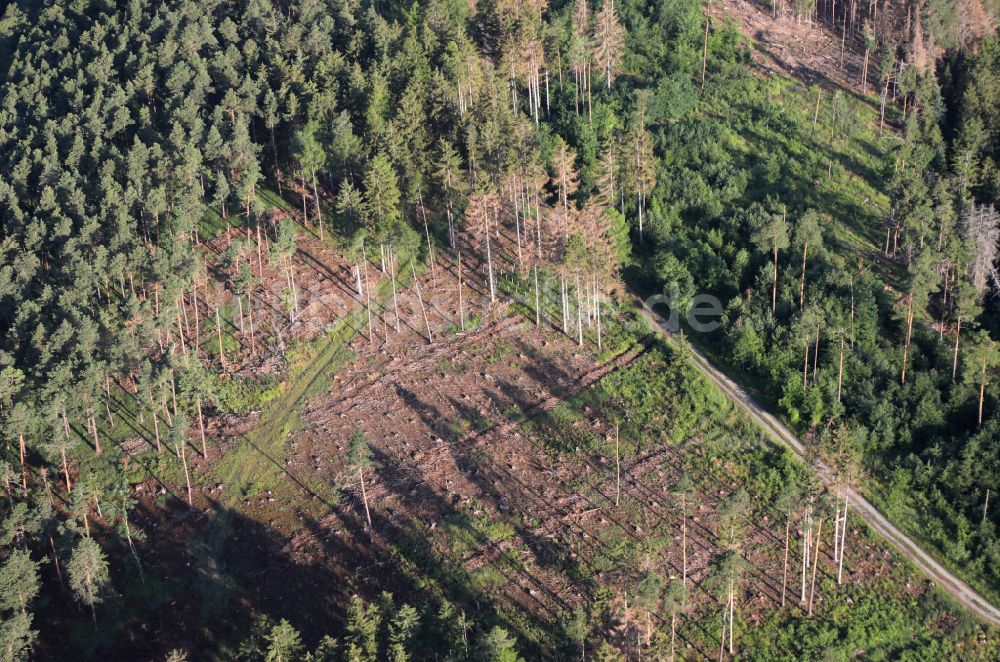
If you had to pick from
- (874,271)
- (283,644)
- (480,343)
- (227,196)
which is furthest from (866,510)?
(227,196)

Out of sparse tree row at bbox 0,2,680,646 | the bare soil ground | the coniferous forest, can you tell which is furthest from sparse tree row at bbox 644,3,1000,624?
sparse tree row at bbox 0,2,680,646

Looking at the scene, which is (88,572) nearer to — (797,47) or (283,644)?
(283,644)

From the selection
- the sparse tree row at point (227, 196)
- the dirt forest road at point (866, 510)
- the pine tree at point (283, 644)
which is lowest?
the dirt forest road at point (866, 510)

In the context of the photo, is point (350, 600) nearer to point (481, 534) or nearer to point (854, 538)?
point (481, 534)

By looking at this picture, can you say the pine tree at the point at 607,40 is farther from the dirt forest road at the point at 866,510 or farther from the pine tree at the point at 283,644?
the pine tree at the point at 283,644

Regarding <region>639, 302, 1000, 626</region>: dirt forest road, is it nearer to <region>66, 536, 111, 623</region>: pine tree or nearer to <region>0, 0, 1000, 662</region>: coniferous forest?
<region>0, 0, 1000, 662</region>: coniferous forest

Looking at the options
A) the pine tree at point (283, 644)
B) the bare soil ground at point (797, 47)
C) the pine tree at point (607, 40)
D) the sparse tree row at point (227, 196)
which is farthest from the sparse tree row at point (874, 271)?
the pine tree at point (283, 644)
